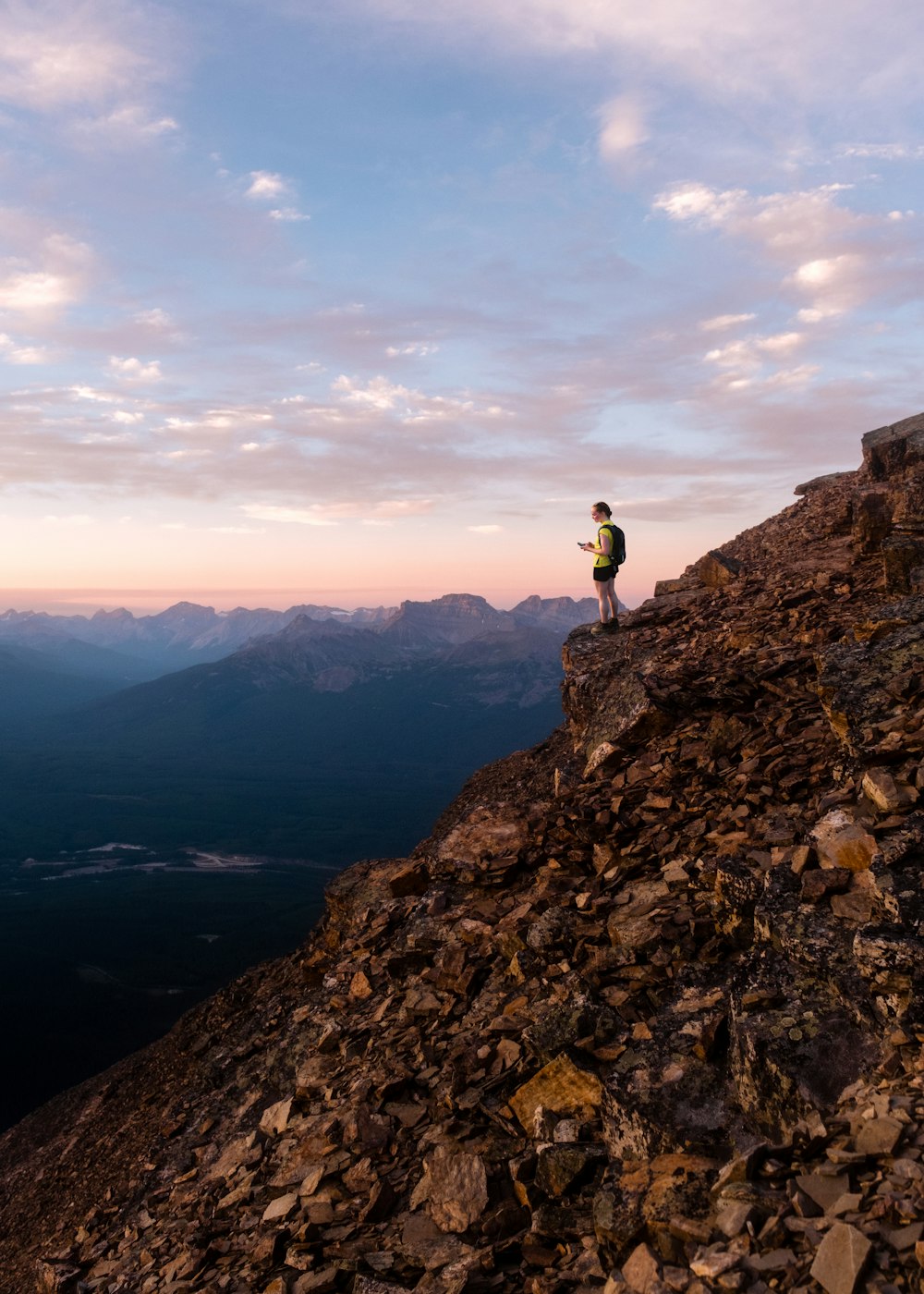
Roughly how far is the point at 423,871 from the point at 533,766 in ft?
50.2

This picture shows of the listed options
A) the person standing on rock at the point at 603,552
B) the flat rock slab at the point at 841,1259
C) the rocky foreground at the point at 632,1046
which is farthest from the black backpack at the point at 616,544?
the flat rock slab at the point at 841,1259

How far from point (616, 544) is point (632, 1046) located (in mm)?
19983

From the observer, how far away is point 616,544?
90.0 ft

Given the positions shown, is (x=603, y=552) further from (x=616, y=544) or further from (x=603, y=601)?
(x=603, y=601)

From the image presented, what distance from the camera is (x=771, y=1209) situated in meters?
6.36

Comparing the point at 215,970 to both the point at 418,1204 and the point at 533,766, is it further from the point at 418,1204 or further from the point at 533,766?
the point at 418,1204

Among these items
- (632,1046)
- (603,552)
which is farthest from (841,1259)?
(603,552)

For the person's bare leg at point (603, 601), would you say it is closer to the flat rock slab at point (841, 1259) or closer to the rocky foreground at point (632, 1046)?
the rocky foreground at point (632, 1046)

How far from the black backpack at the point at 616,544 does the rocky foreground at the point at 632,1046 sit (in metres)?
6.51

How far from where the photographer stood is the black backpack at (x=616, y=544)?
2719cm

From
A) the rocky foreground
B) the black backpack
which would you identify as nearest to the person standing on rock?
the black backpack

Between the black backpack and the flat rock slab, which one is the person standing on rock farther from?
Answer: the flat rock slab

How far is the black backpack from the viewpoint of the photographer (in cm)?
2719

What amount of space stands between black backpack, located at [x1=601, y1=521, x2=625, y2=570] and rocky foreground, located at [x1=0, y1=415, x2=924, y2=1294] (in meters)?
6.51
